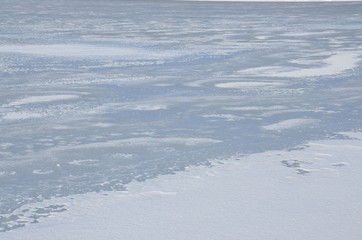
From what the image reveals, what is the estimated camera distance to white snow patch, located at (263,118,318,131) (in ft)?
16.0

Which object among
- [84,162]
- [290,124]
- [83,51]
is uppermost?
[84,162]

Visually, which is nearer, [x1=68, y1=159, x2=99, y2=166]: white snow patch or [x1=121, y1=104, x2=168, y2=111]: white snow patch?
[x1=68, y1=159, x2=99, y2=166]: white snow patch

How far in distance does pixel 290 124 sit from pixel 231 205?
179 centimetres

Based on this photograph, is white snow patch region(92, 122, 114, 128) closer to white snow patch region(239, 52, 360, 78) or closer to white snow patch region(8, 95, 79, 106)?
white snow patch region(8, 95, 79, 106)

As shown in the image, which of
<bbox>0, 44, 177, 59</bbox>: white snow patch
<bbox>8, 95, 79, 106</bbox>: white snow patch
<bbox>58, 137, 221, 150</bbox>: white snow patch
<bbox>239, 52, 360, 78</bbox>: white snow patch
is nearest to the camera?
<bbox>58, 137, 221, 150</bbox>: white snow patch

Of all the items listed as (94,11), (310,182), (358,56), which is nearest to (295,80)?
(358,56)

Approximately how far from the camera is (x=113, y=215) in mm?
3207

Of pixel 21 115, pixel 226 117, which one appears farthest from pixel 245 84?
pixel 21 115

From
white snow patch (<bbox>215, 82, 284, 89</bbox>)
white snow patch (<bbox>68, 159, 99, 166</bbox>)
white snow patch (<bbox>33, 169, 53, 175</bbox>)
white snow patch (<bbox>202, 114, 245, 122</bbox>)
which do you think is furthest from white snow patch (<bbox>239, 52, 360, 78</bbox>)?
white snow patch (<bbox>33, 169, 53, 175</bbox>)

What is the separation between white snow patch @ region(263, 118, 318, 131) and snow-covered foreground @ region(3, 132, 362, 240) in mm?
758

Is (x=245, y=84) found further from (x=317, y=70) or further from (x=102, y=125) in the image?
(x=102, y=125)

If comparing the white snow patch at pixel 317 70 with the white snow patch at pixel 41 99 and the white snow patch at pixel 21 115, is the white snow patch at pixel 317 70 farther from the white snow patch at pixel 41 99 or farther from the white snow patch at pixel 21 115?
the white snow patch at pixel 21 115

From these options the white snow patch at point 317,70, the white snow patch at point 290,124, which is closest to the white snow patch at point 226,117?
the white snow patch at point 290,124

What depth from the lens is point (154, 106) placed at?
18.5ft
